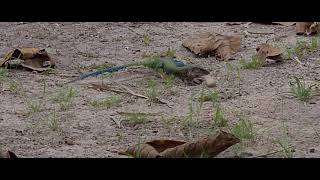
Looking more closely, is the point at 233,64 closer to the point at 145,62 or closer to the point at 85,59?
the point at 145,62

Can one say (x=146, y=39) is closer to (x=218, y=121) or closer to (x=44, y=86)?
(x=44, y=86)

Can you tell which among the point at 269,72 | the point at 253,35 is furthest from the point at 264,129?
the point at 253,35

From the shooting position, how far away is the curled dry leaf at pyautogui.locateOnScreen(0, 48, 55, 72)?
14.8 ft

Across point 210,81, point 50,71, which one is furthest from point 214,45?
point 50,71

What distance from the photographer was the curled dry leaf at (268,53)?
15.3ft

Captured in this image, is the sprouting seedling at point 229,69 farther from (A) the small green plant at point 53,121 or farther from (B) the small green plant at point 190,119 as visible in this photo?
(A) the small green plant at point 53,121

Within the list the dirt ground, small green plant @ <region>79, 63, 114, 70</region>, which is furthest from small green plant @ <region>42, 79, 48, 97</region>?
small green plant @ <region>79, 63, 114, 70</region>

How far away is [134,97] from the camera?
157 inches

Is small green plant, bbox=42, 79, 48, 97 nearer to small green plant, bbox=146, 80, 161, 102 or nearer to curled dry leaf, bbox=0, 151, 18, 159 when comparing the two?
small green plant, bbox=146, 80, 161, 102

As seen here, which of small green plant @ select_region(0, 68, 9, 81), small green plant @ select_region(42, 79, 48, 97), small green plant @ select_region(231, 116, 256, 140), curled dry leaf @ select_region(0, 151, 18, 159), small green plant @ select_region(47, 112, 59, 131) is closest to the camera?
curled dry leaf @ select_region(0, 151, 18, 159)

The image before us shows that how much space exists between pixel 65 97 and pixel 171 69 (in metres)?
0.79

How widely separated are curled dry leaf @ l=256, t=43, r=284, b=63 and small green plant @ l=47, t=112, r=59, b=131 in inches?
65.1

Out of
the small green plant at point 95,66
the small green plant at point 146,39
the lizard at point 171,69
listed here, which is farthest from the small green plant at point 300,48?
the small green plant at point 95,66

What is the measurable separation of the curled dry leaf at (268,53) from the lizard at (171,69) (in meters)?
0.50
